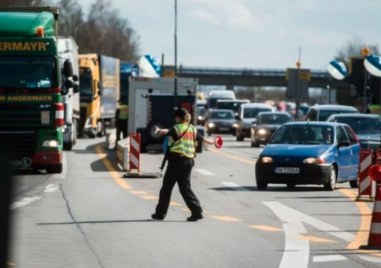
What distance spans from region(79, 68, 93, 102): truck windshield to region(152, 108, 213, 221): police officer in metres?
39.7

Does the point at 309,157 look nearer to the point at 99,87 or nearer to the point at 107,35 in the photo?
the point at 99,87

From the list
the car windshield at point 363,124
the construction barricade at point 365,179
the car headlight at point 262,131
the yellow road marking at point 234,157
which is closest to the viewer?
the construction barricade at point 365,179

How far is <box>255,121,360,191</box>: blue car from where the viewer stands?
22.5 m

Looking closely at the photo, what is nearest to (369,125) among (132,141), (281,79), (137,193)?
(132,141)

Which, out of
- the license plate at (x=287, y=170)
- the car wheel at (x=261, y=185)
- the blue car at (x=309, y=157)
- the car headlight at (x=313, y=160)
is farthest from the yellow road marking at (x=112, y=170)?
the car headlight at (x=313, y=160)

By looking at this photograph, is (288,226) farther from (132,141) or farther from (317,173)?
(132,141)

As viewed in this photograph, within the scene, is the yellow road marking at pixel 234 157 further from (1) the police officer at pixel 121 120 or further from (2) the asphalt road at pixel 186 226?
(2) the asphalt road at pixel 186 226

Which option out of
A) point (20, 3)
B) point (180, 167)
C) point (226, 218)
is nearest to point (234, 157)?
point (226, 218)

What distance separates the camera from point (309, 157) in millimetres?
22562

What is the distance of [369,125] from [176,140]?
16.9 meters

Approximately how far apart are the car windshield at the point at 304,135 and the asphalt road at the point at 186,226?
0.97 meters

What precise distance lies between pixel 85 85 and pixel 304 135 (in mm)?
32353

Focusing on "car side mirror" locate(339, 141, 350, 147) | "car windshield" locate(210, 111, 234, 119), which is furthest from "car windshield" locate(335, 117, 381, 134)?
"car windshield" locate(210, 111, 234, 119)

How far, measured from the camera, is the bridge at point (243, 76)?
146 m
